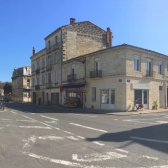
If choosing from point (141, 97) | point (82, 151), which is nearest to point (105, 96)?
point (141, 97)

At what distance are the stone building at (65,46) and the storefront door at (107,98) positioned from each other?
1061 centimetres

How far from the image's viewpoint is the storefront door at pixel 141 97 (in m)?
22.5

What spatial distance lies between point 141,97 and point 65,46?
15.0 metres

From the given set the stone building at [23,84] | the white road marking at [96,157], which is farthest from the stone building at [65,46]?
the white road marking at [96,157]

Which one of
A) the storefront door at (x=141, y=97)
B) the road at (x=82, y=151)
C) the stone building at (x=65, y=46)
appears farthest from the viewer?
the stone building at (x=65, y=46)

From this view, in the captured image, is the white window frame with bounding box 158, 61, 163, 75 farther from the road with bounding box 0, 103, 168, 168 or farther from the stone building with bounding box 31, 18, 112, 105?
the road with bounding box 0, 103, 168, 168

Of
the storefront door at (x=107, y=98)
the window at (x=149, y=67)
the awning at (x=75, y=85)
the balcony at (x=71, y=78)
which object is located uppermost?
the window at (x=149, y=67)

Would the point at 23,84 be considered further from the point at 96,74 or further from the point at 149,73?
the point at 149,73

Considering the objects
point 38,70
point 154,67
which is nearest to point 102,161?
point 154,67

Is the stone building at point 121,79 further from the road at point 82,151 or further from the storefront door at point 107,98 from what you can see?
the road at point 82,151

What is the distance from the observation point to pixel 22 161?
5086 mm

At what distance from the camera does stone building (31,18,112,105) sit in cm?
3262

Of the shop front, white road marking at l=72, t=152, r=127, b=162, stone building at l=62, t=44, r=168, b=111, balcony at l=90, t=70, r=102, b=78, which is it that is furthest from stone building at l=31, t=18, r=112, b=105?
white road marking at l=72, t=152, r=127, b=162

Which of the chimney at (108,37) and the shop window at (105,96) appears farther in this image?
the chimney at (108,37)
